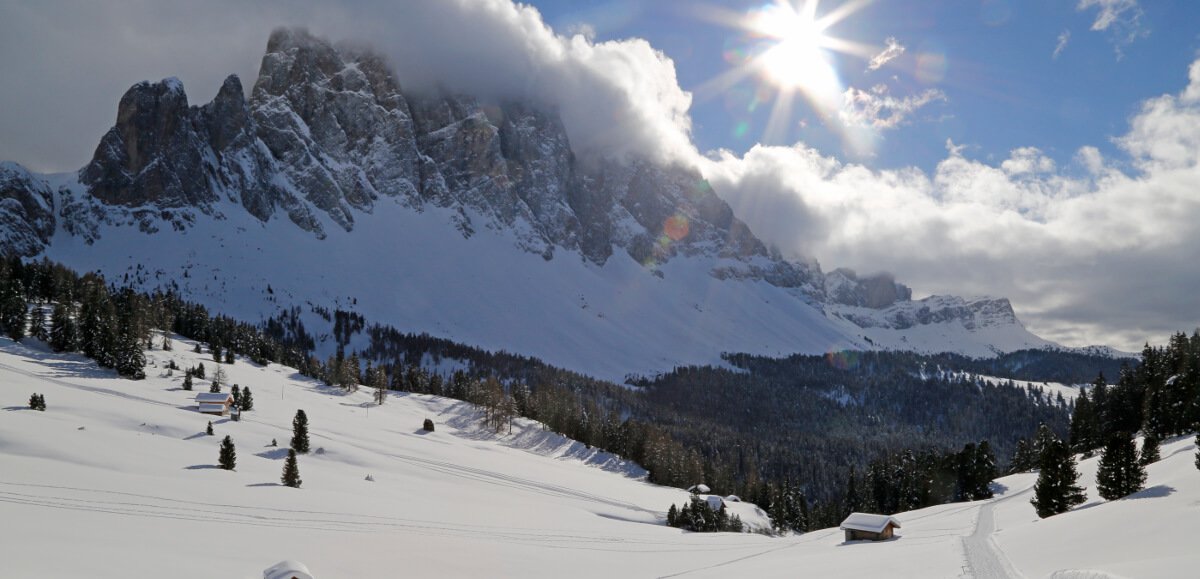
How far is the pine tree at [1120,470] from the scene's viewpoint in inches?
1622

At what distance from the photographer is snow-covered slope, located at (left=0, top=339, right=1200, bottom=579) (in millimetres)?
25844

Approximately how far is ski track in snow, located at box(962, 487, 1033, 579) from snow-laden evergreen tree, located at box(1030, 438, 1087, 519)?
4.53 meters

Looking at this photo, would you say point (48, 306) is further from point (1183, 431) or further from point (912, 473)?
point (1183, 431)

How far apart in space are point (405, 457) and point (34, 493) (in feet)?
140

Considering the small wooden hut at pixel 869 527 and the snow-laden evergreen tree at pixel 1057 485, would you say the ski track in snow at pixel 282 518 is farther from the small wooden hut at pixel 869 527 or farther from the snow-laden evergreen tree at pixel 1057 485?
the snow-laden evergreen tree at pixel 1057 485

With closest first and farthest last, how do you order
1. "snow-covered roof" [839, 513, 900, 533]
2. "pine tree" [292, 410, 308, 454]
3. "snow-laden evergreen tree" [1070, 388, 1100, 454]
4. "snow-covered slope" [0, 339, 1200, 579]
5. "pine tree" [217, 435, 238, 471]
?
"snow-covered slope" [0, 339, 1200, 579], "snow-covered roof" [839, 513, 900, 533], "pine tree" [217, 435, 238, 471], "pine tree" [292, 410, 308, 454], "snow-laden evergreen tree" [1070, 388, 1100, 454]

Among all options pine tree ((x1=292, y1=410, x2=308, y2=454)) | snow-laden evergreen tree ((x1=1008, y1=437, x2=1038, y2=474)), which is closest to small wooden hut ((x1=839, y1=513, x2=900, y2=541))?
pine tree ((x1=292, y1=410, x2=308, y2=454))

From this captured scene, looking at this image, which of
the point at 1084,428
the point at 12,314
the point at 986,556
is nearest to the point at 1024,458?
the point at 1084,428

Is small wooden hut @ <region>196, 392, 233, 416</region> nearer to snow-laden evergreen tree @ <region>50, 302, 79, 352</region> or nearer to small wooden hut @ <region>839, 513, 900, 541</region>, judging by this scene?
snow-laden evergreen tree @ <region>50, 302, 79, 352</region>

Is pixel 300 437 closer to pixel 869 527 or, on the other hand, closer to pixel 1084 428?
pixel 869 527

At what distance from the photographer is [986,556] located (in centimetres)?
2997

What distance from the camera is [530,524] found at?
51344mm

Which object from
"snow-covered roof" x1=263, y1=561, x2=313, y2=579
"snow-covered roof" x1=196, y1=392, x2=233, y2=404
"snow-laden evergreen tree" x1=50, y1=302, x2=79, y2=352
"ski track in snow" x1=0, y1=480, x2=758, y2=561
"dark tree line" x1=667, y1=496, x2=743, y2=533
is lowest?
"dark tree line" x1=667, y1=496, x2=743, y2=533

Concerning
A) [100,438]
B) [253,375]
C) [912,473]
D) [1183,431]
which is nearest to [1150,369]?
[1183,431]
